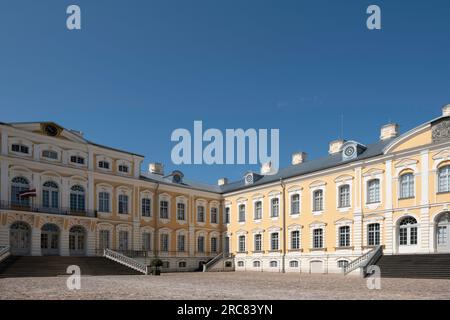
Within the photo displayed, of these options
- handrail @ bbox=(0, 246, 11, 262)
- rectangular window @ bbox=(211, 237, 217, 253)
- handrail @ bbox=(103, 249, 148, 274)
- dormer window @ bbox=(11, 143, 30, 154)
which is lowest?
rectangular window @ bbox=(211, 237, 217, 253)

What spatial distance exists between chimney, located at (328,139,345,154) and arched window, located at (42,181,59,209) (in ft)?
69.7

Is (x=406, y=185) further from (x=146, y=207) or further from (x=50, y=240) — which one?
(x=50, y=240)

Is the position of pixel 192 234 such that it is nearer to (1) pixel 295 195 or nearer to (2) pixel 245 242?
(2) pixel 245 242

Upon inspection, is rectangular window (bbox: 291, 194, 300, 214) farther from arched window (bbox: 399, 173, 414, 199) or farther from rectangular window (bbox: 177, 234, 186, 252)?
rectangular window (bbox: 177, 234, 186, 252)

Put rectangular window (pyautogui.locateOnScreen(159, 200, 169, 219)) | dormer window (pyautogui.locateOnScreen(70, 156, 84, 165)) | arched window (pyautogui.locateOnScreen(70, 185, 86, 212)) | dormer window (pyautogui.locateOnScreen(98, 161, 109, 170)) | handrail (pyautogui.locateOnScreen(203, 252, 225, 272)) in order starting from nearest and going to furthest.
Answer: arched window (pyautogui.locateOnScreen(70, 185, 86, 212)) < dormer window (pyautogui.locateOnScreen(70, 156, 84, 165)) < dormer window (pyautogui.locateOnScreen(98, 161, 109, 170)) < handrail (pyautogui.locateOnScreen(203, 252, 225, 272)) < rectangular window (pyautogui.locateOnScreen(159, 200, 169, 219))

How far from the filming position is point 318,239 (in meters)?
33.5

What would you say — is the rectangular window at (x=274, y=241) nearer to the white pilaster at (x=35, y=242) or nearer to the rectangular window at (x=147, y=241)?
the rectangular window at (x=147, y=241)

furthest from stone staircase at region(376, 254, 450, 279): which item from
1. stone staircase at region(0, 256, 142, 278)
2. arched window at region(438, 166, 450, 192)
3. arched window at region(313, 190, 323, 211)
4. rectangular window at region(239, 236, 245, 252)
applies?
stone staircase at region(0, 256, 142, 278)

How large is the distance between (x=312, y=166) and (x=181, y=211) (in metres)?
12.0

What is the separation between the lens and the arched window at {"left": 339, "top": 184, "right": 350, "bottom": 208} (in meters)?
32.0

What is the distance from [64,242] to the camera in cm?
3070

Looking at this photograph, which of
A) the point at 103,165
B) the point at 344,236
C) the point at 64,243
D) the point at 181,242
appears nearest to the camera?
the point at 64,243

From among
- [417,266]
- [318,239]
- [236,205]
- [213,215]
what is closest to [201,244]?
[213,215]

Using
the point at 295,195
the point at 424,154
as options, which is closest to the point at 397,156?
the point at 424,154
